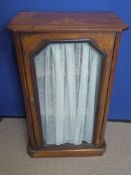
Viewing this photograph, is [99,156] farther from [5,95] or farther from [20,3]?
[20,3]

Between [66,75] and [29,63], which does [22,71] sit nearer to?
[29,63]

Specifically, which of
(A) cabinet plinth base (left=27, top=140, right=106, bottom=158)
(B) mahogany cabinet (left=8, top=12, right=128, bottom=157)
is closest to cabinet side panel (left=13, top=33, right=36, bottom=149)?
(B) mahogany cabinet (left=8, top=12, right=128, bottom=157)

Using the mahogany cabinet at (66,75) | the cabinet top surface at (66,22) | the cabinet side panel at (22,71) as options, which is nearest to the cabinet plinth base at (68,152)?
the mahogany cabinet at (66,75)

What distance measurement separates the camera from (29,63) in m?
1.03

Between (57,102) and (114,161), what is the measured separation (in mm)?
577

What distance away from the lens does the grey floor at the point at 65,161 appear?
1.32m

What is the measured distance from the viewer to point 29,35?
0.95m

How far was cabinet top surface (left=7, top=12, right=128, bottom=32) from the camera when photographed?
3.02 ft

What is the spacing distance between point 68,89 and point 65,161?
0.53 metres

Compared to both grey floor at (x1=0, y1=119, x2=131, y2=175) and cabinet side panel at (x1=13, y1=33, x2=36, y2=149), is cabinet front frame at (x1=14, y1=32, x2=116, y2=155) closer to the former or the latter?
cabinet side panel at (x1=13, y1=33, x2=36, y2=149)

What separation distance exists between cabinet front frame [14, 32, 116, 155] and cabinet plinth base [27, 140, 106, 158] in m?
0.09

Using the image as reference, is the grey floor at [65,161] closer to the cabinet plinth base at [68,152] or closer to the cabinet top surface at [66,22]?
the cabinet plinth base at [68,152]

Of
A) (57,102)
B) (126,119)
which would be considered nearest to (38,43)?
(57,102)

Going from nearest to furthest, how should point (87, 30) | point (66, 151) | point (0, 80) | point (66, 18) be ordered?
point (87, 30), point (66, 18), point (66, 151), point (0, 80)
